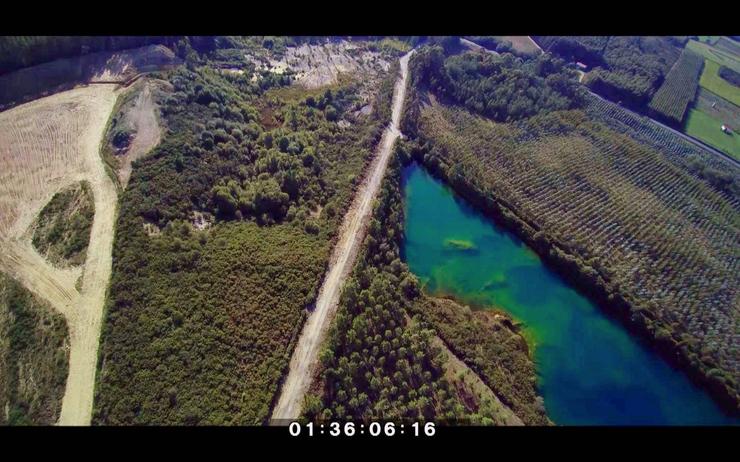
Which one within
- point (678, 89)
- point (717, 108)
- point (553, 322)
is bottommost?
point (553, 322)

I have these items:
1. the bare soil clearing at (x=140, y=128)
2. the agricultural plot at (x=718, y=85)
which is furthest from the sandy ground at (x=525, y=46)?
the bare soil clearing at (x=140, y=128)

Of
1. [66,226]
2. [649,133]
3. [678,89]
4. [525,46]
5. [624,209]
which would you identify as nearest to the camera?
[66,226]

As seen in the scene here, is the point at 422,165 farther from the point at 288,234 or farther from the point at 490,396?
the point at 490,396

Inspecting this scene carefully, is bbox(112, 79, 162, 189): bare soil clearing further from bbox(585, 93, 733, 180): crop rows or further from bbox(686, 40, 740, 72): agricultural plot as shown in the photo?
bbox(686, 40, 740, 72): agricultural plot

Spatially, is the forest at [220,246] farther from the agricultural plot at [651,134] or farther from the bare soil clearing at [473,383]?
the agricultural plot at [651,134]

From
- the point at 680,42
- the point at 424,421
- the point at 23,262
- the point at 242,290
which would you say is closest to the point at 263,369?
the point at 242,290

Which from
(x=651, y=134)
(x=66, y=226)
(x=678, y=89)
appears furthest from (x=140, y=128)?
(x=678, y=89)

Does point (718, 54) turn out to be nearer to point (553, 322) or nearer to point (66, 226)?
point (553, 322)

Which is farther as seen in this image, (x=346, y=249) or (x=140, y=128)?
(x=140, y=128)
